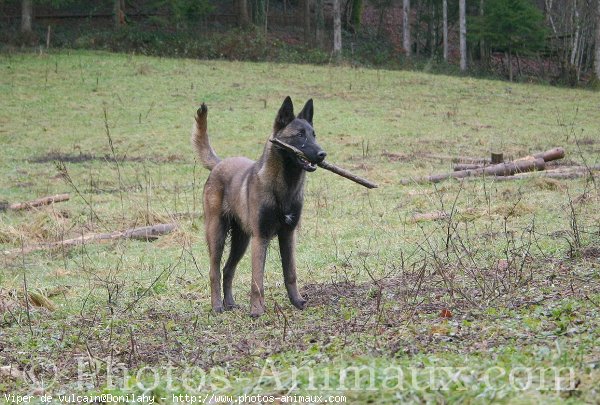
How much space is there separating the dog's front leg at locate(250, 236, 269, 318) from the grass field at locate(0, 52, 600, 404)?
0.65 feet

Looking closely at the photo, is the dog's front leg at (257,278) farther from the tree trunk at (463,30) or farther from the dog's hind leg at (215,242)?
the tree trunk at (463,30)

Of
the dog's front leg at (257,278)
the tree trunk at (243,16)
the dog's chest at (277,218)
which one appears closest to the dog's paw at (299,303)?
the dog's front leg at (257,278)

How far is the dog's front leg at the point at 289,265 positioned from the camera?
8.58m

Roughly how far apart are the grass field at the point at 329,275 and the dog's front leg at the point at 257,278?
197 millimetres

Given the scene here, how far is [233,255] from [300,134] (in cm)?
169

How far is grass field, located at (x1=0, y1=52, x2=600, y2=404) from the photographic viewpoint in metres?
5.38

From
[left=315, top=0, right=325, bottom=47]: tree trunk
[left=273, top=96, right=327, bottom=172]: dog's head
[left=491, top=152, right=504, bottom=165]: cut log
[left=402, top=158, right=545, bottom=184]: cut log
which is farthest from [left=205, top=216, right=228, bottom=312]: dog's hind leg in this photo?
[left=315, top=0, right=325, bottom=47]: tree trunk

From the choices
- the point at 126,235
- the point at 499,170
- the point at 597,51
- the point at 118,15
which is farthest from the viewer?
the point at 118,15

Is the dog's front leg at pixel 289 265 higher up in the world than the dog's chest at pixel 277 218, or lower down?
lower down

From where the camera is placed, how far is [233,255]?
9367 mm

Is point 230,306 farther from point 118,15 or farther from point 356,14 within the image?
point 356,14

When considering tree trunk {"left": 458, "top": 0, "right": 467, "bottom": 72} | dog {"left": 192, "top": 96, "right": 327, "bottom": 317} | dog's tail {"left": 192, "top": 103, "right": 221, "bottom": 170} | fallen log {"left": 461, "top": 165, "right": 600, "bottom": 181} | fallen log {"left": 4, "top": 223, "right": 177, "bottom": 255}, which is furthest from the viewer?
tree trunk {"left": 458, "top": 0, "right": 467, "bottom": 72}

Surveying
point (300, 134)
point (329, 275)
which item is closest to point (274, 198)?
point (300, 134)

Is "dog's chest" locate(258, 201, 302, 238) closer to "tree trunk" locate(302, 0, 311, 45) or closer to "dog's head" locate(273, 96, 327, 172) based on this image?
"dog's head" locate(273, 96, 327, 172)
